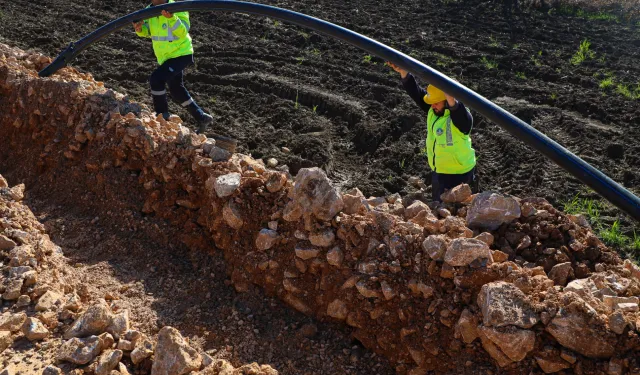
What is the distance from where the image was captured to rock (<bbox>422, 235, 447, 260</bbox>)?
3.33 m

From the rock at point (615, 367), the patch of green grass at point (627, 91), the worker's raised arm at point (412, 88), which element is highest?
the worker's raised arm at point (412, 88)

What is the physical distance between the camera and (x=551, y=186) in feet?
19.9

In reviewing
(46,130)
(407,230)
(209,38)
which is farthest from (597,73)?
(46,130)

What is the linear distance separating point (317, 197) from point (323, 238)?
0.27m

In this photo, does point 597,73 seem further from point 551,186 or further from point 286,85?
point 286,85

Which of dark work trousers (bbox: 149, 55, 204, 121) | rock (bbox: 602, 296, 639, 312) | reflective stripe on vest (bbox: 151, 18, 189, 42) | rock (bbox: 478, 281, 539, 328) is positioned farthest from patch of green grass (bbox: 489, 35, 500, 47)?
rock (bbox: 478, 281, 539, 328)

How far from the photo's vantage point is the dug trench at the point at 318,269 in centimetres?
302

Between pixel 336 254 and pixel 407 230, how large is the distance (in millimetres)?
456

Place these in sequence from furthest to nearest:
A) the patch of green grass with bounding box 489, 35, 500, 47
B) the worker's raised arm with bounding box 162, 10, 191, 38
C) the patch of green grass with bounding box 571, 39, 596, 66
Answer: the patch of green grass with bounding box 489, 35, 500, 47
the patch of green grass with bounding box 571, 39, 596, 66
the worker's raised arm with bounding box 162, 10, 191, 38

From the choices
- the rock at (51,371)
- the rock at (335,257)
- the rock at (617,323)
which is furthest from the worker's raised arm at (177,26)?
the rock at (617,323)

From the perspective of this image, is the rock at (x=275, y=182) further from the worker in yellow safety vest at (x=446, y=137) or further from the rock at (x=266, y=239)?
Result: the worker in yellow safety vest at (x=446, y=137)

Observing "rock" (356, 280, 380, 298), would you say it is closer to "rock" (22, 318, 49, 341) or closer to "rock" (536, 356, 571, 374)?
"rock" (536, 356, 571, 374)

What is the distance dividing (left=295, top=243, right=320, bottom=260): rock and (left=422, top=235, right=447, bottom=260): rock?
2.29 ft

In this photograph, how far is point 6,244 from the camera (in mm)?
3818
